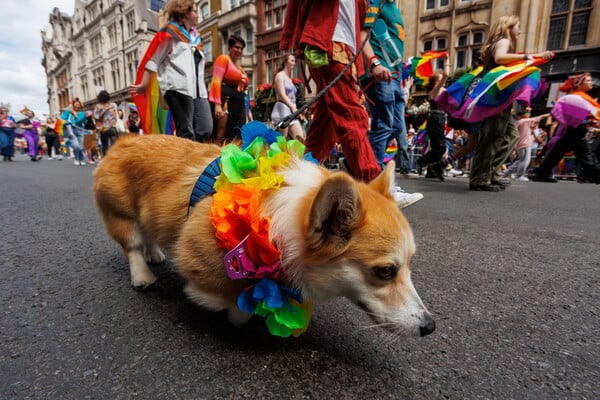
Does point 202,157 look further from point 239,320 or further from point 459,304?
point 459,304

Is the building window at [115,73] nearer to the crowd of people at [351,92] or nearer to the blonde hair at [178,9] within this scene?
the crowd of people at [351,92]

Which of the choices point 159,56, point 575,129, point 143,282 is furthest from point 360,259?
point 575,129

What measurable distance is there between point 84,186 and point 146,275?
18.1ft

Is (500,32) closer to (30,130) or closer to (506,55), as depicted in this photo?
(506,55)

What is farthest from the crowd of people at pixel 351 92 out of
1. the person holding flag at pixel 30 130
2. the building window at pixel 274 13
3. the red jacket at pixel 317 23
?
the building window at pixel 274 13

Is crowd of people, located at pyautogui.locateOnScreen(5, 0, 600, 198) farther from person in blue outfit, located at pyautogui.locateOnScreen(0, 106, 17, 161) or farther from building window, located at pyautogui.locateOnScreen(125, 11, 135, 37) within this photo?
building window, located at pyautogui.locateOnScreen(125, 11, 135, 37)

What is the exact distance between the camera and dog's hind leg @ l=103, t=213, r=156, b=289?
73.6 inches

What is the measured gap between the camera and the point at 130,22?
3806 cm

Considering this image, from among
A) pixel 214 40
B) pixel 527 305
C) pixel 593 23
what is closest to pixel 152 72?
pixel 527 305

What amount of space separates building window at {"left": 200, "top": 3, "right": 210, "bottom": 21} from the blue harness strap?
36170 mm

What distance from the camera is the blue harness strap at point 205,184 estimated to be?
4.94ft

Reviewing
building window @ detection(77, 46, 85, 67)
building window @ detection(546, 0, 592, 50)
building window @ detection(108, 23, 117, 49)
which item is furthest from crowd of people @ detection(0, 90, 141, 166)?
building window @ detection(77, 46, 85, 67)

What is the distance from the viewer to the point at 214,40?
30.5 meters

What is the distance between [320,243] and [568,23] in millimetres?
22624
